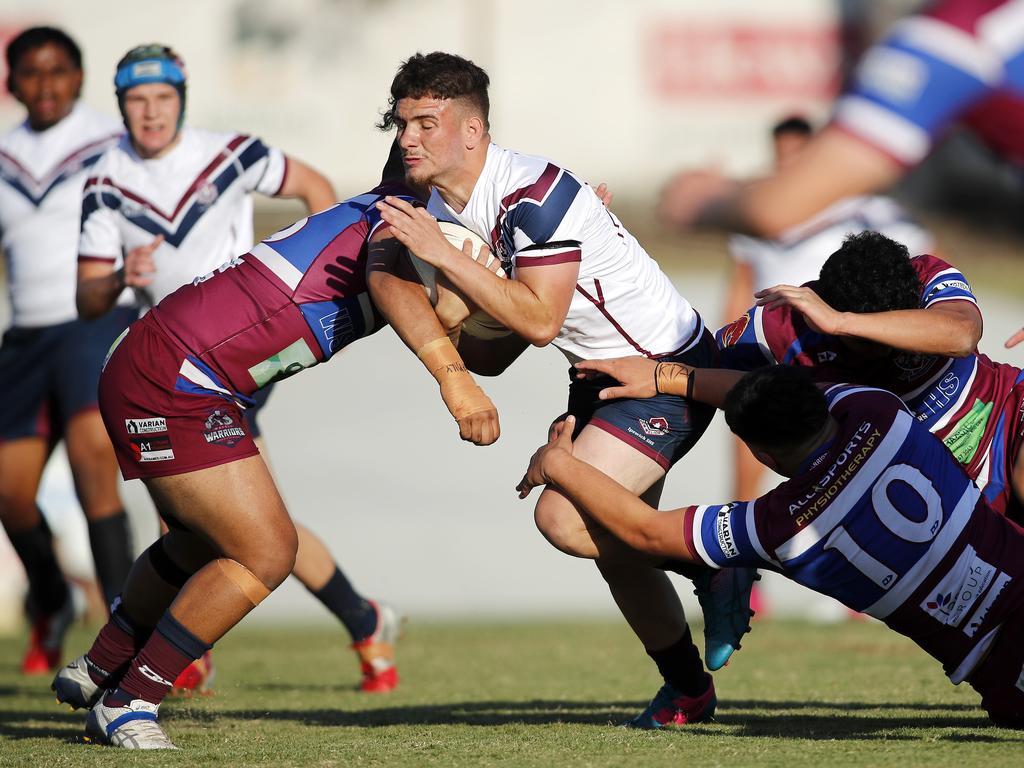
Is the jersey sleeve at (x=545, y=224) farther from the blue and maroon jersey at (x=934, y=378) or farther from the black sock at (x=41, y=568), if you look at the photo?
the black sock at (x=41, y=568)

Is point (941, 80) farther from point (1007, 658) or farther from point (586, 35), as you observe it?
point (586, 35)

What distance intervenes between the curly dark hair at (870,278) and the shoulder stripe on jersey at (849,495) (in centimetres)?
48

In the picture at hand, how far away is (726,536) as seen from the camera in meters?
4.03

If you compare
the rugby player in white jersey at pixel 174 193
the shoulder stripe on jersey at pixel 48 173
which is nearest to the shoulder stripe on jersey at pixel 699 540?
the rugby player in white jersey at pixel 174 193

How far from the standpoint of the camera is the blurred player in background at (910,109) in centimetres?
288

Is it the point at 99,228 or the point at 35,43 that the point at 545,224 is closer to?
the point at 99,228

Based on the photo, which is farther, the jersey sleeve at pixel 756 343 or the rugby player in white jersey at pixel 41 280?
the rugby player in white jersey at pixel 41 280

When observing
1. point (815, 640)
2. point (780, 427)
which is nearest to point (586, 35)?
point (815, 640)

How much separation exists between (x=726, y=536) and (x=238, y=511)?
1.46 m

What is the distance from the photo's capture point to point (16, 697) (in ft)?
20.1

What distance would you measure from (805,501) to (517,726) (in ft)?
4.40

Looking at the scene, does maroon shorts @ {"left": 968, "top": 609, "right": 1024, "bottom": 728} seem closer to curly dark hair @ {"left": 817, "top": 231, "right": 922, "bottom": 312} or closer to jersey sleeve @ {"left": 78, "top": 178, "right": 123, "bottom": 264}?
curly dark hair @ {"left": 817, "top": 231, "right": 922, "bottom": 312}

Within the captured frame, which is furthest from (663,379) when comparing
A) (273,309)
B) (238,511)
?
(238,511)

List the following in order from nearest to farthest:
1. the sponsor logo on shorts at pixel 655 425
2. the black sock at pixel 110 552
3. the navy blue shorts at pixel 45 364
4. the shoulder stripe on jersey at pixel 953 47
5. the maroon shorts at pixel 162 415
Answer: the shoulder stripe on jersey at pixel 953 47
the maroon shorts at pixel 162 415
the sponsor logo on shorts at pixel 655 425
the black sock at pixel 110 552
the navy blue shorts at pixel 45 364
